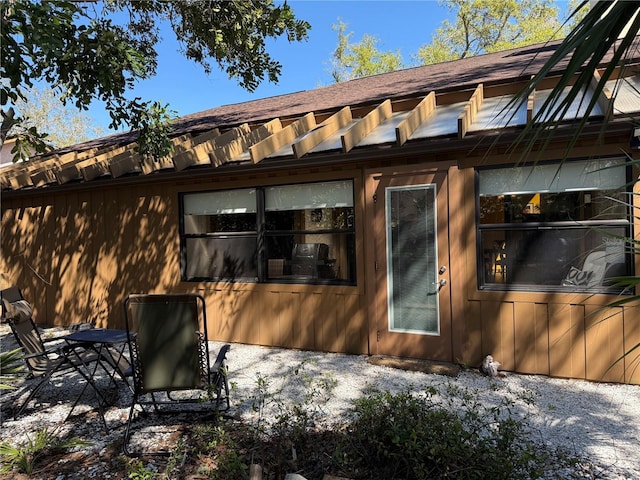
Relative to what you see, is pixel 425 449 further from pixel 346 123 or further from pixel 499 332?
pixel 346 123

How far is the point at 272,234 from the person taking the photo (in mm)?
6277

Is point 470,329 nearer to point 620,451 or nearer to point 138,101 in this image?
point 620,451

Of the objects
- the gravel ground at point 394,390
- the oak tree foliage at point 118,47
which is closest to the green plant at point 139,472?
the gravel ground at point 394,390

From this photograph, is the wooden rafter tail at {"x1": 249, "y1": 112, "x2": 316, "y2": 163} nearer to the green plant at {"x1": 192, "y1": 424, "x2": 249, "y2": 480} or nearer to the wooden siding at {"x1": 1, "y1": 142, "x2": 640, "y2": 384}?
the wooden siding at {"x1": 1, "y1": 142, "x2": 640, "y2": 384}

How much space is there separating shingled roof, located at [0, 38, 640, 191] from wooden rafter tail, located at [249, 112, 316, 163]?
14 millimetres

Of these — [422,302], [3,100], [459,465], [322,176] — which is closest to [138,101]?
[3,100]

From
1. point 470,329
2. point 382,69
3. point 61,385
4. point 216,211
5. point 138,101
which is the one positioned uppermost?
point 382,69

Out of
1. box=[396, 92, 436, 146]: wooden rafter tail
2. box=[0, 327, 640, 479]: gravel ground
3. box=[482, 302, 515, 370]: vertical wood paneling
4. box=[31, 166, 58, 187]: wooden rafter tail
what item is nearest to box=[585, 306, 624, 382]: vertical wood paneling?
box=[0, 327, 640, 479]: gravel ground

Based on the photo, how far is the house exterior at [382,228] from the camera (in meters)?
4.57

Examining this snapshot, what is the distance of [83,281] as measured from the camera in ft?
26.1

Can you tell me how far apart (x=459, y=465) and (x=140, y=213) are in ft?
21.1

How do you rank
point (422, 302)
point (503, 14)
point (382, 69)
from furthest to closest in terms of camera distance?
point (382, 69) → point (503, 14) → point (422, 302)

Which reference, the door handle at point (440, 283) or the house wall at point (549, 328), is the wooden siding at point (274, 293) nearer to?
the house wall at point (549, 328)

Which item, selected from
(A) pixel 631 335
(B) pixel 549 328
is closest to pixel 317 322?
(B) pixel 549 328
